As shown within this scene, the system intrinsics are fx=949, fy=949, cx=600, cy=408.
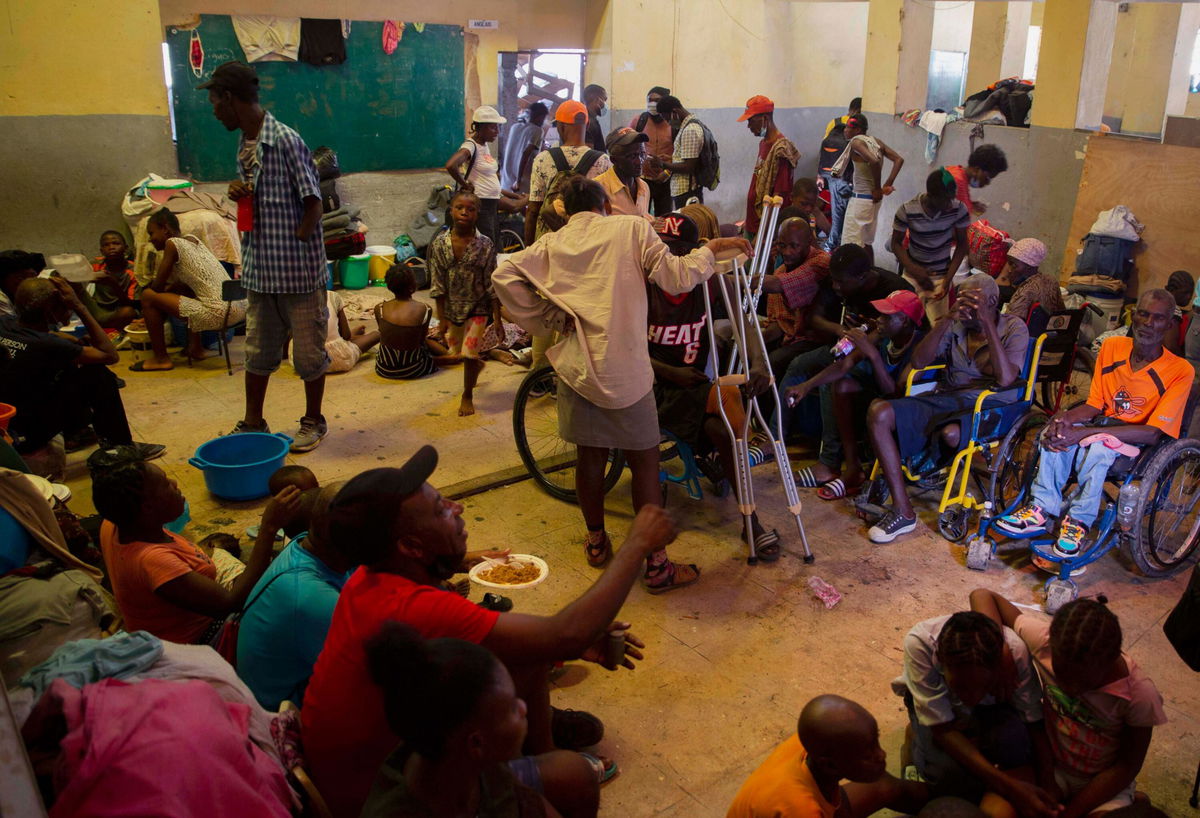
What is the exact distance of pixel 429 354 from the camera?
733 centimetres

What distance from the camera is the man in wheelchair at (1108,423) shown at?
14.4 feet

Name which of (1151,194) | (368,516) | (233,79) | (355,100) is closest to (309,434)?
(233,79)

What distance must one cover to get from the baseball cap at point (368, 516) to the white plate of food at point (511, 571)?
120 centimetres

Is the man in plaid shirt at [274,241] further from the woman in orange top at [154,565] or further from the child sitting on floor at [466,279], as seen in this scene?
the woman in orange top at [154,565]

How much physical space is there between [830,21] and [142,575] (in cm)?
1367

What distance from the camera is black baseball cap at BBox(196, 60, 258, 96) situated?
499cm

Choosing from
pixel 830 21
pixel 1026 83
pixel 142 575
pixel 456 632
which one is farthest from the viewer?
pixel 830 21

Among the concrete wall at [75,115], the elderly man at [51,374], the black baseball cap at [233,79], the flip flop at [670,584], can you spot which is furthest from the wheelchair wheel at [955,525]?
the concrete wall at [75,115]

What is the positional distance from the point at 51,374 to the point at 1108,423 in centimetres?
527

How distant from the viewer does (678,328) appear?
4816mm

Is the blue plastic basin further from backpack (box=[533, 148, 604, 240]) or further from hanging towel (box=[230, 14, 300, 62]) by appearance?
hanging towel (box=[230, 14, 300, 62])

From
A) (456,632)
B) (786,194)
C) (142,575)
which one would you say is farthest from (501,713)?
(786,194)

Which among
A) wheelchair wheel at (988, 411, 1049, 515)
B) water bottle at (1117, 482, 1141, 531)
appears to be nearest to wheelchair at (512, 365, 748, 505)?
wheelchair wheel at (988, 411, 1049, 515)

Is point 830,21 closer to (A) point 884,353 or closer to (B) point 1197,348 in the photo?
(B) point 1197,348
